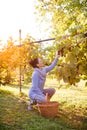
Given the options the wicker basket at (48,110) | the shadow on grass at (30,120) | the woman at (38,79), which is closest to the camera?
the shadow on grass at (30,120)

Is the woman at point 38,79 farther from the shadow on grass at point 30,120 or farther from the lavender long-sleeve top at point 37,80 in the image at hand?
the shadow on grass at point 30,120

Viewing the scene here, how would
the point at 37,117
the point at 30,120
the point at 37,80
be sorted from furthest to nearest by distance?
1. the point at 37,80
2. the point at 37,117
3. the point at 30,120

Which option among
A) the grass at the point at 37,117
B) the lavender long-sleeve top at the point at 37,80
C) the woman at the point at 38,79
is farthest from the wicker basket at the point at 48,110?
the lavender long-sleeve top at the point at 37,80

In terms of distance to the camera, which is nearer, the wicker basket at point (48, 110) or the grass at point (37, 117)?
the grass at point (37, 117)

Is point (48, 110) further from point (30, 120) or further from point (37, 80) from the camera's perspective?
point (37, 80)

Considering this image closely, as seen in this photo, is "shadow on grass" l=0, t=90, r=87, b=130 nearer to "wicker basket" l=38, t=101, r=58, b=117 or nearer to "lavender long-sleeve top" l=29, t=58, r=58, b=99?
"wicker basket" l=38, t=101, r=58, b=117

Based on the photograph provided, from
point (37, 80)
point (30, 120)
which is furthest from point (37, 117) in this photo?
point (37, 80)

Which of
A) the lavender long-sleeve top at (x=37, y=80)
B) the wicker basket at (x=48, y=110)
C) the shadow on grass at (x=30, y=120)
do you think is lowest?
the shadow on grass at (x=30, y=120)

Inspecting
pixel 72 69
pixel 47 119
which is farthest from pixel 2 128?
pixel 72 69

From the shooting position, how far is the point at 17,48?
31.9 ft

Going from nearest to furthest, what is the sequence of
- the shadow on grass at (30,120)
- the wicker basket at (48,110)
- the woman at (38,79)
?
the shadow on grass at (30,120), the wicker basket at (48,110), the woman at (38,79)

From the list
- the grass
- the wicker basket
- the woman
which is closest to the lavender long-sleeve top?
the woman

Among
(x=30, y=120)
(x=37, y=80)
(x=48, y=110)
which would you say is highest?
(x=37, y=80)

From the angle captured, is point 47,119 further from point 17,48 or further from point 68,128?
point 17,48
